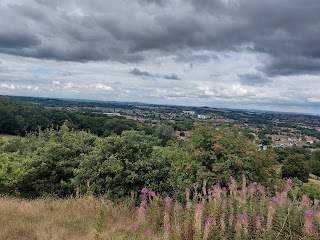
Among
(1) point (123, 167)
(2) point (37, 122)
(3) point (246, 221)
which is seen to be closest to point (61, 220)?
(1) point (123, 167)

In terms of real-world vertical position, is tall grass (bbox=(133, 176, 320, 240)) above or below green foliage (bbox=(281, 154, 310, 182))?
above

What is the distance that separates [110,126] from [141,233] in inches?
2204

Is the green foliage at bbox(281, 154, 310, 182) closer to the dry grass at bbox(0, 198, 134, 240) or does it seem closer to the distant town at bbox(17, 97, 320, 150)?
the distant town at bbox(17, 97, 320, 150)

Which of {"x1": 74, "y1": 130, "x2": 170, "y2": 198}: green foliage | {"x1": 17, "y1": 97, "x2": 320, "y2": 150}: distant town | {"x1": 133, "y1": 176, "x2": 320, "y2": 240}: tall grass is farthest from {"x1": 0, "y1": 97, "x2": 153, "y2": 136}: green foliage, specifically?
{"x1": 133, "y1": 176, "x2": 320, "y2": 240}: tall grass

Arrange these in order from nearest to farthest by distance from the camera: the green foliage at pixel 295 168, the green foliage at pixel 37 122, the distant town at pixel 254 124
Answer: the distant town at pixel 254 124
the green foliage at pixel 295 168
the green foliage at pixel 37 122

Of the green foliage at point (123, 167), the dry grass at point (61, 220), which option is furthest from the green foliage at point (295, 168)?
the dry grass at point (61, 220)

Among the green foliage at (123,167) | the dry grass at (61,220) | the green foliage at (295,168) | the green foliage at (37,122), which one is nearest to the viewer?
the dry grass at (61,220)

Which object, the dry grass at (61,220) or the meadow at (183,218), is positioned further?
the dry grass at (61,220)

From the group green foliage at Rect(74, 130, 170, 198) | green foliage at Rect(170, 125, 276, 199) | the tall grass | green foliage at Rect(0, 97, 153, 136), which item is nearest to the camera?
the tall grass

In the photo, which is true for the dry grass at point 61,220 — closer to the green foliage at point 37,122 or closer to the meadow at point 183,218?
the meadow at point 183,218

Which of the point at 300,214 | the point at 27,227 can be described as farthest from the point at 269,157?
the point at 27,227

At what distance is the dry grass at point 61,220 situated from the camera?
15.6 ft

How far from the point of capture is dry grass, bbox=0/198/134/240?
4.77 meters

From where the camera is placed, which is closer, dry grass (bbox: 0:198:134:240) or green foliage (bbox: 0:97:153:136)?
dry grass (bbox: 0:198:134:240)
